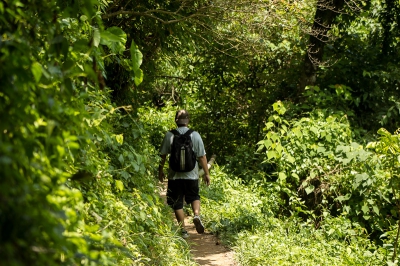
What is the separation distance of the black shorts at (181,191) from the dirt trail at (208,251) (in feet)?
1.71

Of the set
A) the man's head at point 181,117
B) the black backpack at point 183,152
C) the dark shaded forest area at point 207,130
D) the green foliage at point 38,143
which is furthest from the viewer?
the man's head at point 181,117

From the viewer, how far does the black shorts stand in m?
7.55

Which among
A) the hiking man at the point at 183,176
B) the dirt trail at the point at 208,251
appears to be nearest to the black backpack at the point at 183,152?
the hiking man at the point at 183,176

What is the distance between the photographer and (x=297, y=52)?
12.7m

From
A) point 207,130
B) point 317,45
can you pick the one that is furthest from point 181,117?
point 207,130

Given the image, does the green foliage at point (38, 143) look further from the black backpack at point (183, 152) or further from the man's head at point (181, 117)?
the man's head at point (181, 117)

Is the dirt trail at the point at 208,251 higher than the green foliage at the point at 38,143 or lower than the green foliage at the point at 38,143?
lower

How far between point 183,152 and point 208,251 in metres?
1.38

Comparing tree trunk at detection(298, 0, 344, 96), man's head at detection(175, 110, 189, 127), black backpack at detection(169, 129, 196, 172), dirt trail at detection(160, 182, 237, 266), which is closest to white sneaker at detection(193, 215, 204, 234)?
dirt trail at detection(160, 182, 237, 266)

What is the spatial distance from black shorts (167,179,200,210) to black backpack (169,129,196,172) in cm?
24

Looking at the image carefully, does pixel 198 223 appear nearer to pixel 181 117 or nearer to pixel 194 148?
pixel 194 148

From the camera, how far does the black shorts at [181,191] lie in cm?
755

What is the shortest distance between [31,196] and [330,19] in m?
10.0

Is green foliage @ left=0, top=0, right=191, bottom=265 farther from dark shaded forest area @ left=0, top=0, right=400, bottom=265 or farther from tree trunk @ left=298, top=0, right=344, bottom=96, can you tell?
tree trunk @ left=298, top=0, right=344, bottom=96
